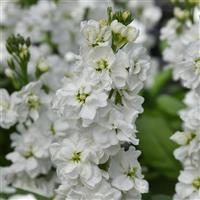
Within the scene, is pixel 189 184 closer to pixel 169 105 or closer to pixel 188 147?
pixel 188 147

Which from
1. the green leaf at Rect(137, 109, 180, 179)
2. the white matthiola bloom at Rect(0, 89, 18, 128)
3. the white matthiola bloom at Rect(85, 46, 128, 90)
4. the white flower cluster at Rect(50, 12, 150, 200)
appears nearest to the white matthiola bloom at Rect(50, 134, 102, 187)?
the white flower cluster at Rect(50, 12, 150, 200)

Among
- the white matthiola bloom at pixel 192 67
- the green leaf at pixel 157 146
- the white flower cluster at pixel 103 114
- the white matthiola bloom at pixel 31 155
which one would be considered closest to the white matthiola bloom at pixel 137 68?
the white flower cluster at pixel 103 114

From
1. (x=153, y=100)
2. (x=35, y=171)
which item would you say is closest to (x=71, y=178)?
(x=35, y=171)

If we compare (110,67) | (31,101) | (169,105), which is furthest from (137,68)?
(169,105)

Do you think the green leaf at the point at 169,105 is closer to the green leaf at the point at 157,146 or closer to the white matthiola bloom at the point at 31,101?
the green leaf at the point at 157,146

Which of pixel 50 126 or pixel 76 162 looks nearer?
pixel 76 162

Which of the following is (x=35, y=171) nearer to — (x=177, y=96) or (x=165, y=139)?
(x=165, y=139)
